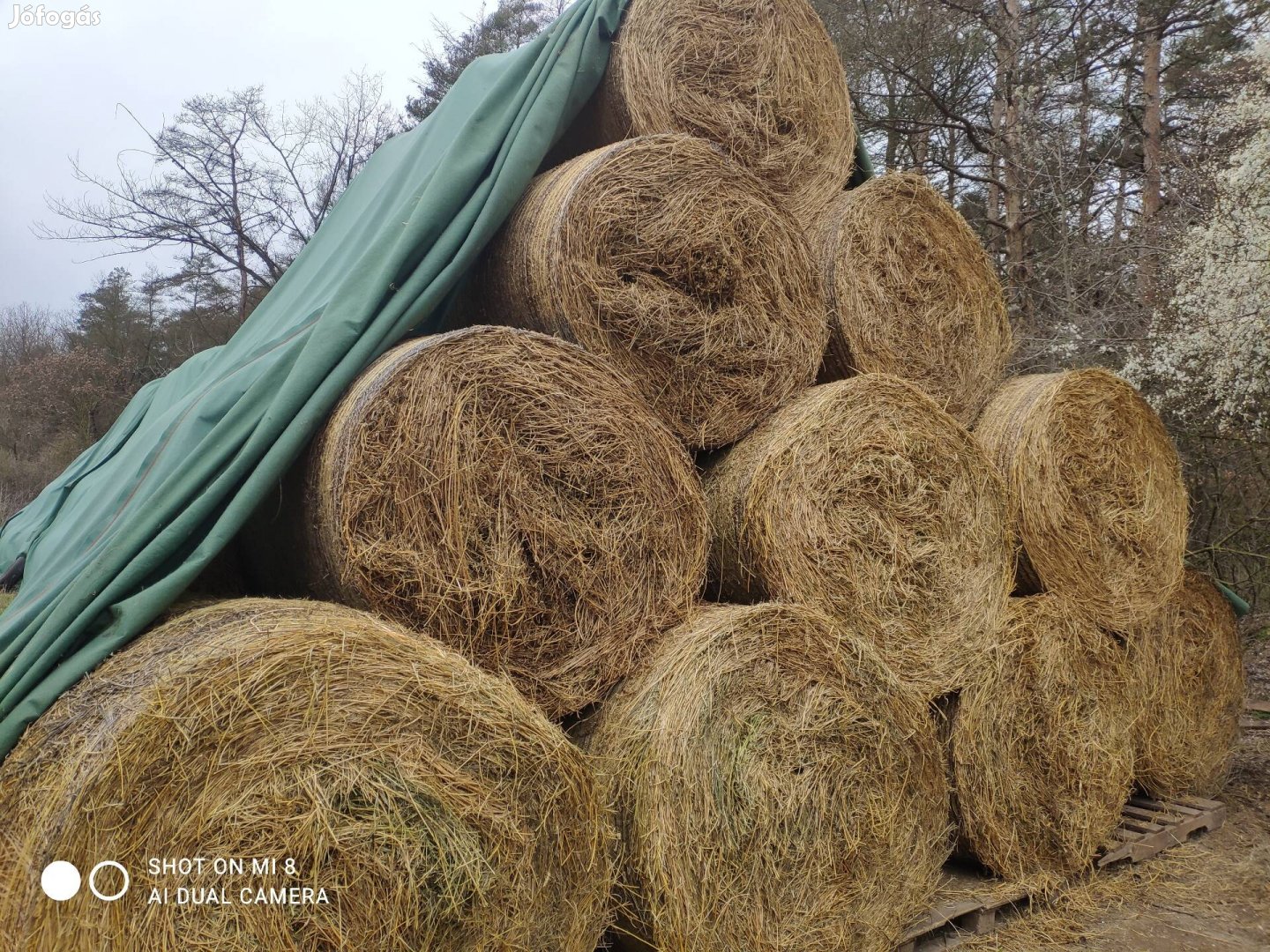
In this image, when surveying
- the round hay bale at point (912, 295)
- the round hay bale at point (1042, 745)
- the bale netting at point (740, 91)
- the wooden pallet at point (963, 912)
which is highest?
the bale netting at point (740, 91)

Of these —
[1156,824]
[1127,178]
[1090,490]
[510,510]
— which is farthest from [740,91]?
[1127,178]

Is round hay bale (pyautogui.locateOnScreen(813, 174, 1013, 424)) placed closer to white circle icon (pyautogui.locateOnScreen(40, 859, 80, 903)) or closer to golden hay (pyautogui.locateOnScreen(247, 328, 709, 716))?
golden hay (pyautogui.locateOnScreen(247, 328, 709, 716))

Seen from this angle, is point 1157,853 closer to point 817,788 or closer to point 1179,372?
point 817,788

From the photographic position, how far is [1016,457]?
4.05 metres

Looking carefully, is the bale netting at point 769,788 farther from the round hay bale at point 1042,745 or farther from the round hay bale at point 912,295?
the round hay bale at point 912,295

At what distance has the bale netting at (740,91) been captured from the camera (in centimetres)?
350

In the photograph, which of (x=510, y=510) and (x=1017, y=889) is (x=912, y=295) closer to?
(x=510, y=510)

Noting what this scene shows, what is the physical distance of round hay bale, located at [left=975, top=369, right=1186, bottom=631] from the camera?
4.07 meters

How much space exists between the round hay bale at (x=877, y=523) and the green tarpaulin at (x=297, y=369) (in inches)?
50.6

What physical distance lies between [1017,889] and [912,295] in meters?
2.48

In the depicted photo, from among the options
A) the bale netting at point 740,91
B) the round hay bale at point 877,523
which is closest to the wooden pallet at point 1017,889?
the round hay bale at point 877,523

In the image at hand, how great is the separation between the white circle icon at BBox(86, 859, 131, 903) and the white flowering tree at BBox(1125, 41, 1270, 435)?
19.4ft

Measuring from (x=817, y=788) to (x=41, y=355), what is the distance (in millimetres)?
25366

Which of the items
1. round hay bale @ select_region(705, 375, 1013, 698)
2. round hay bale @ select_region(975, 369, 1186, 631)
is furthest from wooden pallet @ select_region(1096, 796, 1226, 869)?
round hay bale @ select_region(705, 375, 1013, 698)
